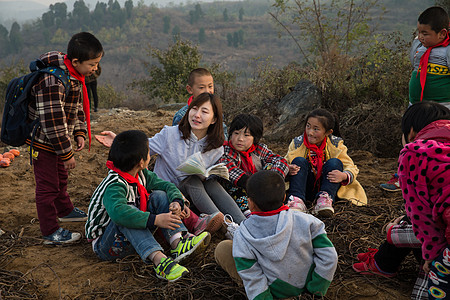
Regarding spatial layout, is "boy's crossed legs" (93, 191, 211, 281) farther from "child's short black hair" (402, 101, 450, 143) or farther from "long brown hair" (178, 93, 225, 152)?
"child's short black hair" (402, 101, 450, 143)

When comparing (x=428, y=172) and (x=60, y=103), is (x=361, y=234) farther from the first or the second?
(x=60, y=103)

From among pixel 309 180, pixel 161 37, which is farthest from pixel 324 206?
pixel 161 37

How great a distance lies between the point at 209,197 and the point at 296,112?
3501 mm

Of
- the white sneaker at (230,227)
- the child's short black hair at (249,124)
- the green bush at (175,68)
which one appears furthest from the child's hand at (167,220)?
the green bush at (175,68)

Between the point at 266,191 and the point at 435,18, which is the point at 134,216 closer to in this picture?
the point at 266,191

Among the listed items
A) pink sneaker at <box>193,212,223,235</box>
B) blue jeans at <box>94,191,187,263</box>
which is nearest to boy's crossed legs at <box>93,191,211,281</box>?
blue jeans at <box>94,191,187,263</box>

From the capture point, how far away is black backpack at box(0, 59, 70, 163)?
3.01m

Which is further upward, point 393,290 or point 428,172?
point 428,172

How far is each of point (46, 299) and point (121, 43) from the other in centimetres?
6022

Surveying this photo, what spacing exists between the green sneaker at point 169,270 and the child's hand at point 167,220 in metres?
0.22

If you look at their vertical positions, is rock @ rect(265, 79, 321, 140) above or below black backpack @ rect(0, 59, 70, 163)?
below

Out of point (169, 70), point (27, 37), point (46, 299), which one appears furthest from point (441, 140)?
point (27, 37)

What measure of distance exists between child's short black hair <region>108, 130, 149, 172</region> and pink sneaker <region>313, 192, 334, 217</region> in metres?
1.65

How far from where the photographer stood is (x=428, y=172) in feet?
6.63
